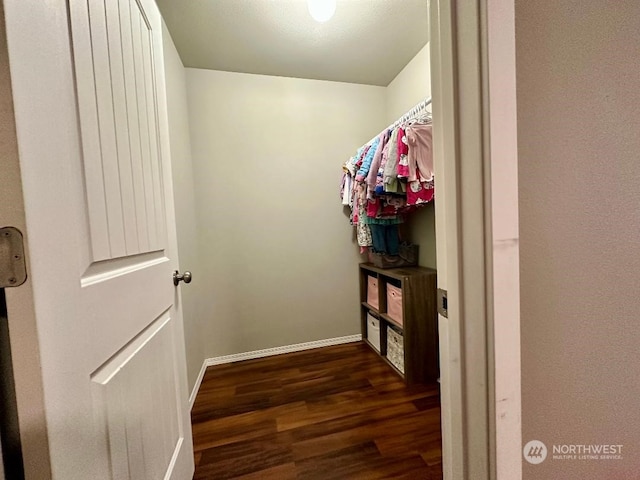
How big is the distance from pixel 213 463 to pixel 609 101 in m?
1.84

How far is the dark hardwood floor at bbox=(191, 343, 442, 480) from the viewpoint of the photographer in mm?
1117

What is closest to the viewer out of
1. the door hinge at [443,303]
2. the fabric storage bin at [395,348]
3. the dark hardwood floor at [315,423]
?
the door hinge at [443,303]

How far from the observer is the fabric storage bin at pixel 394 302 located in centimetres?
176

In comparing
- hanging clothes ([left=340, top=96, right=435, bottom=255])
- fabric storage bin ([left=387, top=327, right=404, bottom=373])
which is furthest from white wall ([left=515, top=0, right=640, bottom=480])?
fabric storage bin ([left=387, top=327, right=404, bottom=373])

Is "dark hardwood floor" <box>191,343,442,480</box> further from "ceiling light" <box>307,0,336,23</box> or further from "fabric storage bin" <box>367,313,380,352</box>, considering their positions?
"ceiling light" <box>307,0,336,23</box>

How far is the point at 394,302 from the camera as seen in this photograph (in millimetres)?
1828

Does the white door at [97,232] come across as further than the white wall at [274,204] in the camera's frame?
No

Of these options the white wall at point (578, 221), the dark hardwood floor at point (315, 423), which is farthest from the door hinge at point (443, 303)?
the dark hardwood floor at point (315, 423)

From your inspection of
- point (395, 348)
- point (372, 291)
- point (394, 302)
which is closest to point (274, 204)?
point (372, 291)

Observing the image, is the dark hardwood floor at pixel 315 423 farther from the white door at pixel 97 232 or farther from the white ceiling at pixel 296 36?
the white ceiling at pixel 296 36

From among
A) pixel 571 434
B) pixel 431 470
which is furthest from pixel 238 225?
pixel 571 434

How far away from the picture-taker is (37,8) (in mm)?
421

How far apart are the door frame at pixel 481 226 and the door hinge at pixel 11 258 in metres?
0.73

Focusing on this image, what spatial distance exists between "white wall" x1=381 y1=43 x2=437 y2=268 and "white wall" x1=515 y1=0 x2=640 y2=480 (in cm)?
127
